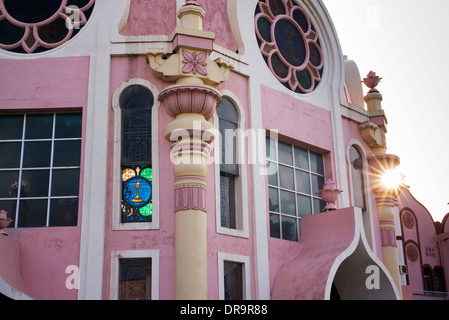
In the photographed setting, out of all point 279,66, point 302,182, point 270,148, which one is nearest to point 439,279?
point 302,182

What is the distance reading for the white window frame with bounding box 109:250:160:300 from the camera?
13.6 m

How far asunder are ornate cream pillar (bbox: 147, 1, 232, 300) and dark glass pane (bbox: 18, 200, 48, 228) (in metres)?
2.96

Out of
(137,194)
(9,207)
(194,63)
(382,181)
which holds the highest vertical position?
(194,63)

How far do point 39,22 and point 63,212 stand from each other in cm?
472

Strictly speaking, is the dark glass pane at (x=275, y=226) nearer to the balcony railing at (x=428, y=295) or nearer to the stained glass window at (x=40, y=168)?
the stained glass window at (x=40, y=168)

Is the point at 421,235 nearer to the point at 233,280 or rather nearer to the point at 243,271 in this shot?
the point at 243,271

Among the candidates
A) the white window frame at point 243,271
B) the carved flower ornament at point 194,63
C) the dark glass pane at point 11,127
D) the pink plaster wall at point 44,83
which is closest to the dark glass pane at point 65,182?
the dark glass pane at point 11,127

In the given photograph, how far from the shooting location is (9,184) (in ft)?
48.5

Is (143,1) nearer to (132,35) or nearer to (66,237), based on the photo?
(132,35)

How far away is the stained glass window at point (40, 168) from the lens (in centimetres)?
1448

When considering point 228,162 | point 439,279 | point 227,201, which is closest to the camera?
point 227,201

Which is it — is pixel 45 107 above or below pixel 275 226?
above

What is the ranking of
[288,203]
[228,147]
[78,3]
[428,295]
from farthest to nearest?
[428,295] < [288,203] < [78,3] < [228,147]
